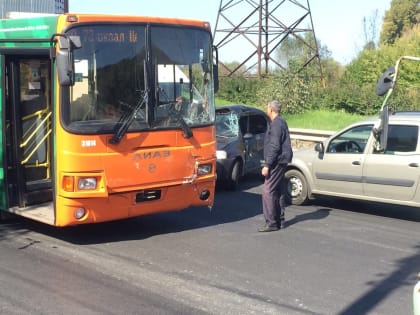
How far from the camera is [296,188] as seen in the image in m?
10.7

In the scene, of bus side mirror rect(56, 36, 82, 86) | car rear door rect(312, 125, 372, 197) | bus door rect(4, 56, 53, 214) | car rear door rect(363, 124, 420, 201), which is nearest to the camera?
bus side mirror rect(56, 36, 82, 86)

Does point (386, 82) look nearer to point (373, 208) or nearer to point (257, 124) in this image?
point (373, 208)

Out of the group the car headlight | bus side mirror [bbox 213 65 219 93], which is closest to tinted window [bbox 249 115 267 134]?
the car headlight

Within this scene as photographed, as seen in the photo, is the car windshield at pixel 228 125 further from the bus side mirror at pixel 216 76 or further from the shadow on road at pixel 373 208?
the bus side mirror at pixel 216 76

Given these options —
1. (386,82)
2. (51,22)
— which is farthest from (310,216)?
(386,82)

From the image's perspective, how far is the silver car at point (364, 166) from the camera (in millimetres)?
9148

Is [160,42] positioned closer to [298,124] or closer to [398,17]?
[298,124]

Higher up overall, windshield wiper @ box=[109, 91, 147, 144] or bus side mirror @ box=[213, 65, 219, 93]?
bus side mirror @ box=[213, 65, 219, 93]

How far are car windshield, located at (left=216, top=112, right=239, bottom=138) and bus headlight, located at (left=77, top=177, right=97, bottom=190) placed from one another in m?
5.25

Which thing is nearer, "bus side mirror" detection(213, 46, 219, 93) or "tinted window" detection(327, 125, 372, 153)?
"bus side mirror" detection(213, 46, 219, 93)

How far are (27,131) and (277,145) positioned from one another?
3.44 m

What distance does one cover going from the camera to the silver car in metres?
9.15

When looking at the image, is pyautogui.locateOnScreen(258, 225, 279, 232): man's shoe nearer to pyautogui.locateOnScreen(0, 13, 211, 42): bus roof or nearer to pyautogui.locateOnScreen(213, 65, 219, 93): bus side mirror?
pyautogui.locateOnScreen(213, 65, 219, 93): bus side mirror

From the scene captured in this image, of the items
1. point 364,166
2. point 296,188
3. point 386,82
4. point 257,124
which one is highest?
point 386,82
